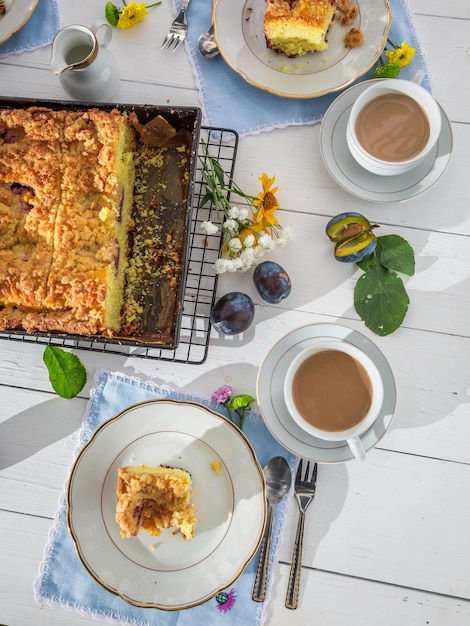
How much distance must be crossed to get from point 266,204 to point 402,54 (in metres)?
0.86

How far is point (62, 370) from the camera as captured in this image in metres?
2.58

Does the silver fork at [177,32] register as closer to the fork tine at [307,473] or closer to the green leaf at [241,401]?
the green leaf at [241,401]

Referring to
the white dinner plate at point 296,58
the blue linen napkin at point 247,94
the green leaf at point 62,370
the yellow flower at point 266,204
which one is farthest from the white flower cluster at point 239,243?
the green leaf at point 62,370

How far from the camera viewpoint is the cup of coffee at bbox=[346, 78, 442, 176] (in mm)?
2482

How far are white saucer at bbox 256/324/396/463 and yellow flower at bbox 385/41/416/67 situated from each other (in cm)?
118

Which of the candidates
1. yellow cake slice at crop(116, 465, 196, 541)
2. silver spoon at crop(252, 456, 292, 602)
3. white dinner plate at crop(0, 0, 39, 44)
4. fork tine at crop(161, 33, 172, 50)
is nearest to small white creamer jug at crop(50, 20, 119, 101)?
fork tine at crop(161, 33, 172, 50)

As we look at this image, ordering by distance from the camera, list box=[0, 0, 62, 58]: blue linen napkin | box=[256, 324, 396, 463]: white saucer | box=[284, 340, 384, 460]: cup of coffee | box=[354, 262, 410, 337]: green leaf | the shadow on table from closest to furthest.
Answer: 1. box=[284, 340, 384, 460]: cup of coffee
2. box=[256, 324, 396, 463]: white saucer
3. box=[354, 262, 410, 337]: green leaf
4. the shadow on table
5. box=[0, 0, 62, 58]: blue linen napkin

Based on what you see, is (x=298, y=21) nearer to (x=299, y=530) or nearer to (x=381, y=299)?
(x=381, y=299)

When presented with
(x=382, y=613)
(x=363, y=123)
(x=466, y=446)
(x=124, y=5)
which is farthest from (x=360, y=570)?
(x=124, y=5)

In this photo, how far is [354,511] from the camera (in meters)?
2.61

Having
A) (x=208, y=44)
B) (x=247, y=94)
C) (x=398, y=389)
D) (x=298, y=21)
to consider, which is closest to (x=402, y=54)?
(x=298, y=21)

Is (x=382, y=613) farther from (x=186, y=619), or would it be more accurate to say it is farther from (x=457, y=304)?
(x=457, y=304)

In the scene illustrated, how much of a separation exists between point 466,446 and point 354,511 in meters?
0.54

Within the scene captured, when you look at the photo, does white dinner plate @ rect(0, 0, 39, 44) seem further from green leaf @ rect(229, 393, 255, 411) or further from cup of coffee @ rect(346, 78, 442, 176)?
green leaf @ rect(229, 393, 255, 411)
